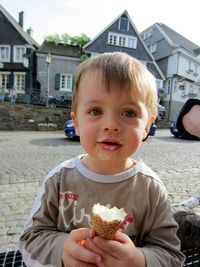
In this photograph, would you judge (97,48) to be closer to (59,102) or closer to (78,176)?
(59,102)

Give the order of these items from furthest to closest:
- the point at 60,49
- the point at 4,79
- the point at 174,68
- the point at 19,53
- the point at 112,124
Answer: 1. the point at 174,68
2. the point at 60,49
3. the point at 4,79
4. the point at 19,53
5. the point at 112,124

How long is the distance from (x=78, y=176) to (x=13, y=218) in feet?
7.16

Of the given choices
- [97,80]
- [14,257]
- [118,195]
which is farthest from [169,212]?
[14,257]

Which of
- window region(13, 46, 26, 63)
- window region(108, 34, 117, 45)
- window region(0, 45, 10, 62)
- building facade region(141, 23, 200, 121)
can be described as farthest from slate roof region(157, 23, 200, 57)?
window region(0, 45, 10, 62)

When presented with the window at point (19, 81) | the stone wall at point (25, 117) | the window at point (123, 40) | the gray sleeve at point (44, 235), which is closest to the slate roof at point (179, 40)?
the window at point (123, 40)

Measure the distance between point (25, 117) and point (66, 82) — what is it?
9.38 metres

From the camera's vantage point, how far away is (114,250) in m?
0.92

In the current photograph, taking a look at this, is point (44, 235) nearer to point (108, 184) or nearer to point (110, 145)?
point (108, 184)

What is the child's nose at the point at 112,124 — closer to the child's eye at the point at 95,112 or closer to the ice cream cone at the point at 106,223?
the child's eye at the point at 95,112

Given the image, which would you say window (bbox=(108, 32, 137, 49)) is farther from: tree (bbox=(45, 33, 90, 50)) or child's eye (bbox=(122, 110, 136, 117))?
child's eye (bbox=(122, 110, 136, 117))

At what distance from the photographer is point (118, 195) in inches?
48.5

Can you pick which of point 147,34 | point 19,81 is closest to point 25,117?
point 19,81

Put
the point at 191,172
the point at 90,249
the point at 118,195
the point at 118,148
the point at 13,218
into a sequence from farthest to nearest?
1. the point at 191,172
2. the point at 13,218
3. the point at 118,195
4. the point at 118,148
5. the point at 90,249

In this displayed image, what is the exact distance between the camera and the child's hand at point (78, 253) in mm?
925
